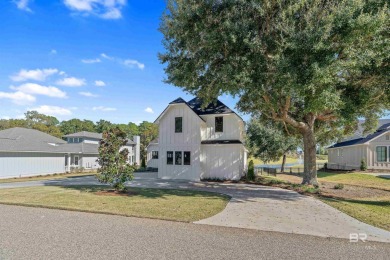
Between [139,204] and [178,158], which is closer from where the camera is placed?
[139,204]

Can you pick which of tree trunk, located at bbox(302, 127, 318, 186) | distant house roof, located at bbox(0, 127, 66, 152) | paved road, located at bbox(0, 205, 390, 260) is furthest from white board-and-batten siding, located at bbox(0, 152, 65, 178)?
tree trunk, located at bbox(302, 127, 318, 186)

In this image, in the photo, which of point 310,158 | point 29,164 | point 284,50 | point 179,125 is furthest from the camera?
point 29,164

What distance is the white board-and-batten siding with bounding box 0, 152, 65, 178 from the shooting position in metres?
26.7

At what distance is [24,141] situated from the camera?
30.3m

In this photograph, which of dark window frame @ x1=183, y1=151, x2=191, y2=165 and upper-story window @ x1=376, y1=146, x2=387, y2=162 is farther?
upper-story window @ x1=376, y1=146, x2=387, y2=162

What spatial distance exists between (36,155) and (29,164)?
4.67 feet

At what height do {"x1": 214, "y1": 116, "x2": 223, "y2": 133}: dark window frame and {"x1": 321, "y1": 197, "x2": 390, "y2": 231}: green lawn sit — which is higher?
{"x1": 214, "y1": 116, "x2": 223, "y2": 133}: dark window frame

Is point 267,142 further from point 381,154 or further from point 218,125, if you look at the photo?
point 218,125

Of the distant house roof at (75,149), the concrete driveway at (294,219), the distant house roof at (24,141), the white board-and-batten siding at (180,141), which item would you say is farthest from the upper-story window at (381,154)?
the distant house roof at (24,141)

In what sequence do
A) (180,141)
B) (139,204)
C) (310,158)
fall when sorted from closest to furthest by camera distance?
(139,204), (310,158), (180,141)

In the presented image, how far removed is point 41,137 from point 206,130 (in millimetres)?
24557

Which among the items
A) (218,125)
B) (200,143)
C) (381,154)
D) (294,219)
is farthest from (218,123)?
(381,154)

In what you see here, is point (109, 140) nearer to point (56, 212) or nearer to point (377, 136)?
point (56, 212)

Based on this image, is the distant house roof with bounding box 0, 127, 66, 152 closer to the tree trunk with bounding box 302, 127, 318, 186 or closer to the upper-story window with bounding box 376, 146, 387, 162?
the tree trunk with bounding box 302, 127, 318, 186
